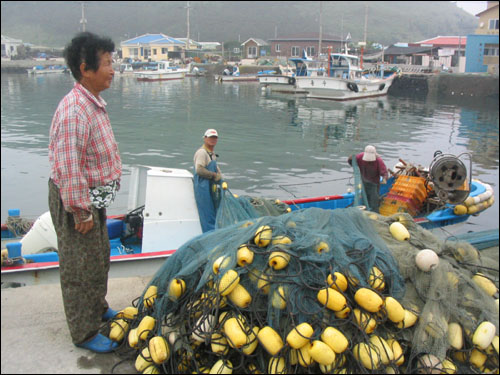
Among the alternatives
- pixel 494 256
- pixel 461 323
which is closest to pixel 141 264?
pixel 461 323

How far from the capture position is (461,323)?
3.33 meters

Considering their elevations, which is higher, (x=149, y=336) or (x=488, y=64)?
(x=488, y=64)

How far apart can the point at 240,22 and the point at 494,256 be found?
109100 mm

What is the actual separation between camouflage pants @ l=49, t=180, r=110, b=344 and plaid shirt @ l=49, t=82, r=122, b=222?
0.17 m

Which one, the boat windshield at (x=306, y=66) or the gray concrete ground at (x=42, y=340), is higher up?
the boat windshield at (x=306, y=66)

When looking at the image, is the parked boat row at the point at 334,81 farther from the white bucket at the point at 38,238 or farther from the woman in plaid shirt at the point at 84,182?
the woman in plaid shirt at the point at 84,182

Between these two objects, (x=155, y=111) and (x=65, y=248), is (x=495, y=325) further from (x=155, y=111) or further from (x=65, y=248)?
(x=155, y=111)

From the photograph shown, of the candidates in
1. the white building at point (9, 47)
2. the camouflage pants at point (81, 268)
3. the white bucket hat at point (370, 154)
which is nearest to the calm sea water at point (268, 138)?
the white bucket hat at point (370, 154)

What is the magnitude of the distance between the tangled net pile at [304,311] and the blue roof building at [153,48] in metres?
76.1

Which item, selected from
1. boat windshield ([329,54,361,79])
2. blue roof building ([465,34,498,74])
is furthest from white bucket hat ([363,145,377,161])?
blue roof building ([465,34,498,74])

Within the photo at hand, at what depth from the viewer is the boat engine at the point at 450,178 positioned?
6.86 m

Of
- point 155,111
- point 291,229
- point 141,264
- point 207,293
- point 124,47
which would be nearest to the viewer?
point 207,293

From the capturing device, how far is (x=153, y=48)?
260ft

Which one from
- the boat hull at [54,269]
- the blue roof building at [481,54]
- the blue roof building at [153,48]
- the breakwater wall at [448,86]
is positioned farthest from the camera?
the blue roof building at [153,48]
